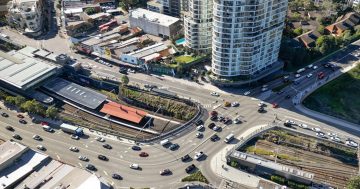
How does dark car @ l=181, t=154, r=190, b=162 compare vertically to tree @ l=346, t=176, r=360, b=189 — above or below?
below

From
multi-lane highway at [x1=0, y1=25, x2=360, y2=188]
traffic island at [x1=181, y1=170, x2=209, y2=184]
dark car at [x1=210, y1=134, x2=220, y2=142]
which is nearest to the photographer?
traffic island at [x1=181, y1=170, x2=209, y2=184]

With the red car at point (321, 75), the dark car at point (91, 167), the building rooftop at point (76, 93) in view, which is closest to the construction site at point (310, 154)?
the red car at point (321, 75)

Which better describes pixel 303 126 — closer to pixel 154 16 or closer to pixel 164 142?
pixel 164 142

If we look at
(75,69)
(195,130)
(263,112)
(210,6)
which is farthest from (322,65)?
(75,69)

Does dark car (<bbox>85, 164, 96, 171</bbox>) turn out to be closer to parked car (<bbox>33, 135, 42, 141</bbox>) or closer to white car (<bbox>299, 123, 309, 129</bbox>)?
parked car (<bbox>33, 135, 42, 141</bbox>)

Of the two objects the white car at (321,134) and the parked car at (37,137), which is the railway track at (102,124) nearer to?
the parked car at (37,137)

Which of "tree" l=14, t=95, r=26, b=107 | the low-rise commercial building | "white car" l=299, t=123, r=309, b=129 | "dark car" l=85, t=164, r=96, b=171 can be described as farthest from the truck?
"white car" l=299, t=123, r=309, b=129
